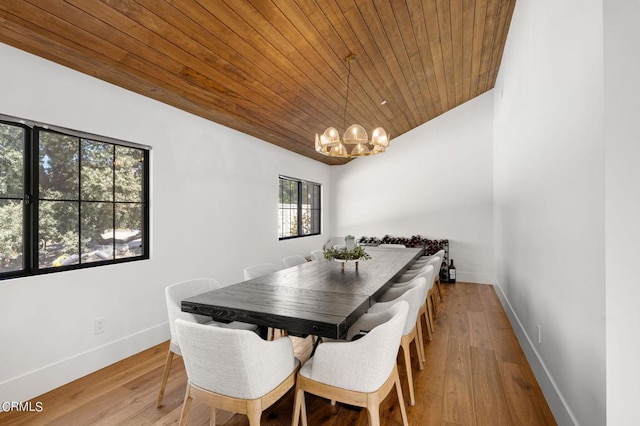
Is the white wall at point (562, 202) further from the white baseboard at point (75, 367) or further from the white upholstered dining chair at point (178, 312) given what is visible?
the white baseboard at point (75, 367)

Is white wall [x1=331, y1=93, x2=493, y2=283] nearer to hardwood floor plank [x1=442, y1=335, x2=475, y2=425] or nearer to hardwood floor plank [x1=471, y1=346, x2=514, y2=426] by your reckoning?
hardwood floor plank [x1=442, y1=335, x2=475, y2=425]

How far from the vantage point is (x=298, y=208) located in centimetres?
605

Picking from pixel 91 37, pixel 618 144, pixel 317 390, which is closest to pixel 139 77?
pixel 91 37

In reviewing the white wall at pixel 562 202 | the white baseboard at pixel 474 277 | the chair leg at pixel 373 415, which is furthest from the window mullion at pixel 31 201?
the white baseboard at pixel 474 277

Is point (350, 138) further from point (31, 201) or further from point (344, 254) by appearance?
point (31, 201)

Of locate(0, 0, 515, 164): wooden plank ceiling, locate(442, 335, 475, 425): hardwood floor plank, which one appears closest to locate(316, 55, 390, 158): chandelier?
locate(0, 0, 515, 164): wooden plank ceiling

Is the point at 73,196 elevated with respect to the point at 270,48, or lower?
lower

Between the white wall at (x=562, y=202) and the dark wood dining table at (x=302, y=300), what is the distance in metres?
1.13

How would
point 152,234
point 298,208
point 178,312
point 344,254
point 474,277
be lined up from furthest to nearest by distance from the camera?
point 298,208
point 474,277
point 152,234
point 344,254
point 178,312

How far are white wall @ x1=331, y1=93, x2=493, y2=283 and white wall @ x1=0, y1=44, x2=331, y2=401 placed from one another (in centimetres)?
267

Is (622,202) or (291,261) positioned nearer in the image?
(622,202)

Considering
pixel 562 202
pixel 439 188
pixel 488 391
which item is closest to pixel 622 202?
pixel 562 202

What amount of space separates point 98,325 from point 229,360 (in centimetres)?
198

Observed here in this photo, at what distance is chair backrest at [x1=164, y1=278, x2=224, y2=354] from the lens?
81.4 inches
